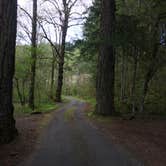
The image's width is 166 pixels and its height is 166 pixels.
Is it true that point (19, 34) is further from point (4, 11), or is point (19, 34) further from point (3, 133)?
point (3, 133)

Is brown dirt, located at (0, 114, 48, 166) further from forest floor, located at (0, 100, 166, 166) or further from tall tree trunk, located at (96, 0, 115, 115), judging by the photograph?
tall tree trunk, located at (96, 0, 115, 115)

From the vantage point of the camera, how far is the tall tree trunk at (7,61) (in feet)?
20.6

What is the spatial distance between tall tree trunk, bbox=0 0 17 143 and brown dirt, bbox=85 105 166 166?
10.0ft

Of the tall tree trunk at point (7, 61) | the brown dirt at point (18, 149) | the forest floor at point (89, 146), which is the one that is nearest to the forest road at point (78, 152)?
the forest floor at point (89, 146)

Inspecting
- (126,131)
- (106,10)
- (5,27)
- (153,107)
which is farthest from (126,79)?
(5,27)

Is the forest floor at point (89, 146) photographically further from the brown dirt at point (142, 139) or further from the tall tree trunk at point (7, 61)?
the tall tree trunk at point (7, 61)

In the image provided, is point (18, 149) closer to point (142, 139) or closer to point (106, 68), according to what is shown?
point (142, 139)

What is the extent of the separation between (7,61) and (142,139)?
15.1ft

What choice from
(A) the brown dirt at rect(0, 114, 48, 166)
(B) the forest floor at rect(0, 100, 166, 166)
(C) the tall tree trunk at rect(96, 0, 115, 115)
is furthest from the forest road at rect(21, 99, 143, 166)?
(C) the tall tree trunk at rect(96, 0, 115, 115)

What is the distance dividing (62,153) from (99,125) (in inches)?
157

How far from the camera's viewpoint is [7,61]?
6.42 m

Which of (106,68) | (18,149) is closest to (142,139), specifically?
(18,149)

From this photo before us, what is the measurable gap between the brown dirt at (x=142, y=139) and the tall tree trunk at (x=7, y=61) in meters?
3.05

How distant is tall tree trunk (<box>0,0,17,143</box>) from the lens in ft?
→ 20.6
